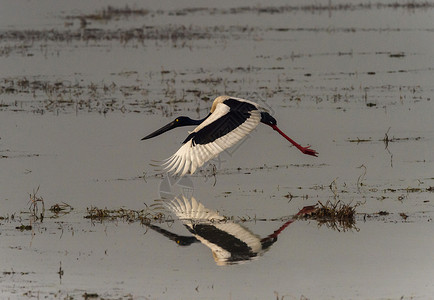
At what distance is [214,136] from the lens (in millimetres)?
9117

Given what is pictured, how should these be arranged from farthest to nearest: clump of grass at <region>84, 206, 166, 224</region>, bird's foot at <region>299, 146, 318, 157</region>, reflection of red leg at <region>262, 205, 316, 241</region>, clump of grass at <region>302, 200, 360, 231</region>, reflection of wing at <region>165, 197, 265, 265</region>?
1. bird's foot at <region>299, 146, 318, 157</region>
2. clump of grass at <region>84, 206, 166, 224</region>
3. clump of grass at <region>302, 200, 360, 231</region>
4. reflection of red leg at <region>262, 205, 316, 241</region>
5. reflection of wing at <region>165, 197, 265, 265</region>

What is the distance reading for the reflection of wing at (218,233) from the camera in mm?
7320

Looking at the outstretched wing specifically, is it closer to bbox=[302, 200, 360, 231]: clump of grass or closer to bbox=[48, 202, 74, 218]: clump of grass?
bbox=[48, 202, 74, 218]: clump of grass

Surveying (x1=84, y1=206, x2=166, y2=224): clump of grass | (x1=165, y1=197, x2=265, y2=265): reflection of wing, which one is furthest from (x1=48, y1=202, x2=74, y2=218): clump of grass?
(x1=165, y1=197, x2=265, y2=265): reflection of wing

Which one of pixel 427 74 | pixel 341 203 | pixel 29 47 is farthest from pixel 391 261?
pixel 29 47

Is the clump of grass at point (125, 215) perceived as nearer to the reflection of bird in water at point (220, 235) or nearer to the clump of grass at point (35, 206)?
the reflection of bird in water at point (220, 235)

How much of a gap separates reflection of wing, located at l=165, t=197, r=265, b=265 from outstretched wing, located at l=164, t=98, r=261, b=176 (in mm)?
344

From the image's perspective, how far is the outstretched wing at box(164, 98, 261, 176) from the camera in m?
8.92

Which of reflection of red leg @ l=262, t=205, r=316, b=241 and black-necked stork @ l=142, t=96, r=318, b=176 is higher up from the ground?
black-necked stork @ l=142, t=96, r=318, b=176

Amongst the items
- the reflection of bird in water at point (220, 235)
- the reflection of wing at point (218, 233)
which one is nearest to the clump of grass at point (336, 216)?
the reflection of bird in water at point (220, 235)

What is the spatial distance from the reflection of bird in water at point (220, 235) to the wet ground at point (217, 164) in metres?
0.07

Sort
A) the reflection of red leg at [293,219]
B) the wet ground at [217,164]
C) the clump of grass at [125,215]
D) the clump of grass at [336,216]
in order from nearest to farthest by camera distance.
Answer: the wet ground at [217,164], the reflection of red leg at [293,219], the clump of grass at [336,216], the clump of grass at [125,215]

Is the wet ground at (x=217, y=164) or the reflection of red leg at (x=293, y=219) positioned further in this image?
the reflection of red leg at (x=293, y=219)

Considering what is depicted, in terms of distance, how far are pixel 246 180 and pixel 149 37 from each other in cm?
1299
